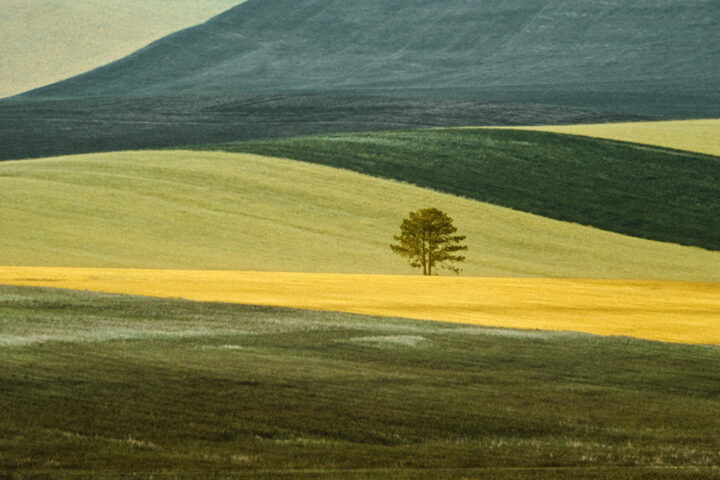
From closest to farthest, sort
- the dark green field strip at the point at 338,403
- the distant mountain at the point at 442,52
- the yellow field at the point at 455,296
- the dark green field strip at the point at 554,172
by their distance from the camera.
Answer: the dark green field strip at the point at 338,403
the yellow field at the point at 455,296
the dark green field strip at the point at 554,172
the distant mountain at the point at 442,52

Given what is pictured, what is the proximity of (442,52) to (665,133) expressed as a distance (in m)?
111

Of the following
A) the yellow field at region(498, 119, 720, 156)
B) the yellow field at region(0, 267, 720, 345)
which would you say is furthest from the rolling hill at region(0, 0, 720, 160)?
the yellow field at region(0, 267, 720, 345)

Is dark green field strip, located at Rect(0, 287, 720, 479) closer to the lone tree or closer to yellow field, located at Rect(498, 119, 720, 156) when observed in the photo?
the lone tree

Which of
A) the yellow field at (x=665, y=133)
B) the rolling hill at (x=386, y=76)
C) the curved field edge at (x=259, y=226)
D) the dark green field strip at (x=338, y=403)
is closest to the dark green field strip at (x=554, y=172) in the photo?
the curved field edge at (x=259, y=226)

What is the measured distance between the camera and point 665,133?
70688 mm

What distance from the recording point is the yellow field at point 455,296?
82.4 ft

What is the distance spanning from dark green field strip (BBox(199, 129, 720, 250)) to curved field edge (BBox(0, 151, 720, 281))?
228 cm

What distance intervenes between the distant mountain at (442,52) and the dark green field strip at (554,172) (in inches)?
2736

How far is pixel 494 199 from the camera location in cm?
5091

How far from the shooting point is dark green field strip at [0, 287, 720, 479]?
458 inches

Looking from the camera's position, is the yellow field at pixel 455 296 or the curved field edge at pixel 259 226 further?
the curved field edge at pixel 259 226

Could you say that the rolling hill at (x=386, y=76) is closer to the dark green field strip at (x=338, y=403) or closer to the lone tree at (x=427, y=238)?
the lone tree at (x=427, y=238)

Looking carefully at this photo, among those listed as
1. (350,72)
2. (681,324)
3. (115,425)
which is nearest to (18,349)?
(115,425)

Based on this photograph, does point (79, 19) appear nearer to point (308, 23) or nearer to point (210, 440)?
point (308, 23)
